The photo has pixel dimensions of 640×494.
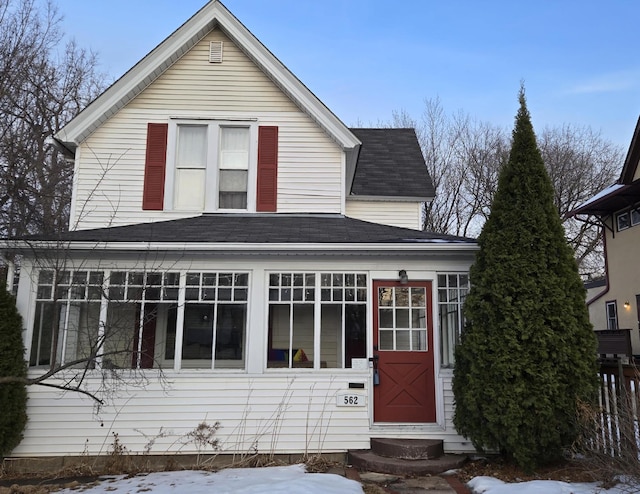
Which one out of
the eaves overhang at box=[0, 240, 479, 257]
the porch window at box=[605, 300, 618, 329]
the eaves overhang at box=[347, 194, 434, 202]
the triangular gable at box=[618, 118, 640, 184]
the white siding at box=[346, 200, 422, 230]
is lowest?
the porch window at box=[605, 300, 618, 329]

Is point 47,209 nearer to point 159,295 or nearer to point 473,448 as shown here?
point 159,295

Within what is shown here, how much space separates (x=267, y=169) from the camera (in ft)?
28.7

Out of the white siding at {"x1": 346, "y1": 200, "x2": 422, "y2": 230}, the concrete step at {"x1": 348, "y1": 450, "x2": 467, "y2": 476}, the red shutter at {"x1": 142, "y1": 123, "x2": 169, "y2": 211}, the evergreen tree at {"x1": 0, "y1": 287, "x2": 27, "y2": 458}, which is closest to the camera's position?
the concrete step at {"x1": 348, "y1": 450, "x2": 467, "y2": 476}

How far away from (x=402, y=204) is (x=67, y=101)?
45.5ft

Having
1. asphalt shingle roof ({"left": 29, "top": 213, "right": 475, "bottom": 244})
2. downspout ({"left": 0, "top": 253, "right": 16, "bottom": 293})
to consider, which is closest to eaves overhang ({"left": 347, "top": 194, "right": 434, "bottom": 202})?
asphalt shingle roof ({"left": 29, "top": 213, "right": 475, "bottom": 244})

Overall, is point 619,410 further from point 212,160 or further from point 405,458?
point 212,160

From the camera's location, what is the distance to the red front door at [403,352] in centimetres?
678

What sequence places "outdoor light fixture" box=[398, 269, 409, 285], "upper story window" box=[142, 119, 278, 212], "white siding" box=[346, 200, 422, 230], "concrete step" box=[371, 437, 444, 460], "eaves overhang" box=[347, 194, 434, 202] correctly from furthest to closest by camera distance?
"white siding" box=[346, 200, 422, 230]
"eaves overhang" box=[347, 194, 434, 202]
"upper story window" box=[142, 119, 278, 212]
"outdoor light fixture" box=[398, 269, 409, 285]
"concrete step" box=[371, 437, 444, 460]

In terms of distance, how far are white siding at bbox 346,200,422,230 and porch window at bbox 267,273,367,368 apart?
360 centimetres

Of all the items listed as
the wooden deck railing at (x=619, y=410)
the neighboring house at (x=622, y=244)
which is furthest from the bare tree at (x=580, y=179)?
the wooden deck railing at (x=619, y=410)

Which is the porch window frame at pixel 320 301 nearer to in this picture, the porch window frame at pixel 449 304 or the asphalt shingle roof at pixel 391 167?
the porch window frame at pixel 449 304

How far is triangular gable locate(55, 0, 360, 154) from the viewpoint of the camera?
27.9ft

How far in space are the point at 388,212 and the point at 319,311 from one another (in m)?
4.19

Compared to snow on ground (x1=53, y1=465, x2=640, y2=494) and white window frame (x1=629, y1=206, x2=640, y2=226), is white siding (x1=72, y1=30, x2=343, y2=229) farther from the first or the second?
white window frame (x1=629, y1=206, x2=640, y2=226)
